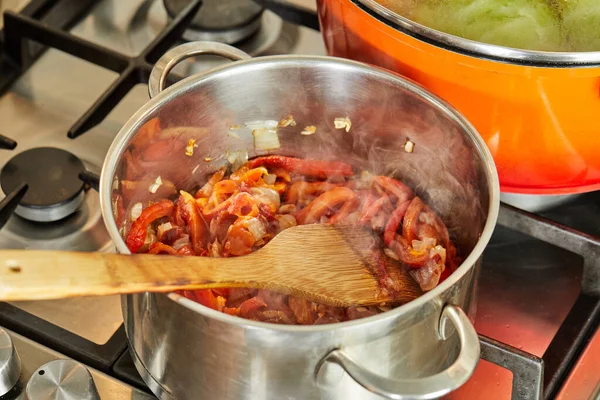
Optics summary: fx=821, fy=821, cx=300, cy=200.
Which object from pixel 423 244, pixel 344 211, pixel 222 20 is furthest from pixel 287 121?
pixel 222 20

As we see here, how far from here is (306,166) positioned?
111 cm

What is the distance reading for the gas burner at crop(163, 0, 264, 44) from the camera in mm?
1342

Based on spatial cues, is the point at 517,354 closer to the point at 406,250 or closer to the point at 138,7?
the point at 406,250

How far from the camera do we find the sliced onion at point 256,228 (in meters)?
0.99

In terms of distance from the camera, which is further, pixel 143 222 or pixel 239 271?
pixel 143 222

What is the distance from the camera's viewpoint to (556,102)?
946 millimetres

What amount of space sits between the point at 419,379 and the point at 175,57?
19.8 inches

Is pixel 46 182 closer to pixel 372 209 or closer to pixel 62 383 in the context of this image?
pixel 62 383

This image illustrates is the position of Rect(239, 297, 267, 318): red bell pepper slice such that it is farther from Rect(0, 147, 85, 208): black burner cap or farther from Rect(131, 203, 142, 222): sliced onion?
Rect(0, 147, 85, 208): black burner cap

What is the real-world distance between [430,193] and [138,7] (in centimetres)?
65

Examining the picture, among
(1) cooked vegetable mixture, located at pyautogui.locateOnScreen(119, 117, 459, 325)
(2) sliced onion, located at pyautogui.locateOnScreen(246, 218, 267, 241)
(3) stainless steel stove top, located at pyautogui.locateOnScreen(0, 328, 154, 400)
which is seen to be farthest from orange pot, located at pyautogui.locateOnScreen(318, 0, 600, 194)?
(3) stainless steel stove top, located at pyautogui.locateOnScreen(0, 328, 154, 400)

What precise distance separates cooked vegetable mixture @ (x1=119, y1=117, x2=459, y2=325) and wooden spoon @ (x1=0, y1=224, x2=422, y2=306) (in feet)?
0.12

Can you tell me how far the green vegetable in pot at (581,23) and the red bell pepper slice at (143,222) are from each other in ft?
1.73

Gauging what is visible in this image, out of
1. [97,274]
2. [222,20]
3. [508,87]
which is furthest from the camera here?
[222,20]
